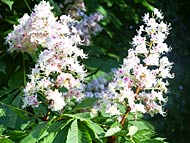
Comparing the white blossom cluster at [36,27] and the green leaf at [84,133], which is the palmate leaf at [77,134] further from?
the white blossom cluster at [36,27]

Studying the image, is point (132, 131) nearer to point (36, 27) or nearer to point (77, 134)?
point (77, 134)

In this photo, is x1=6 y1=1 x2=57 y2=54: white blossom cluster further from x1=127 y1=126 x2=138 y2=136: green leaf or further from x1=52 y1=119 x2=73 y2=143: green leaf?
x1=127 y1=126 x2=138 y2=136: green leaf

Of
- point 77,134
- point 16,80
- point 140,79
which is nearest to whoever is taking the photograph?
point 77,134

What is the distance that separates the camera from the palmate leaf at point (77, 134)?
1.83 metres

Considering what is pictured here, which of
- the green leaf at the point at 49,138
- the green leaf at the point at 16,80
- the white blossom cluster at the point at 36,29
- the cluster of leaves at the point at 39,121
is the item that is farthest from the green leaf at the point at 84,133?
the green leaf at the point at 16,80

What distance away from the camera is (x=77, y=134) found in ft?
6.08

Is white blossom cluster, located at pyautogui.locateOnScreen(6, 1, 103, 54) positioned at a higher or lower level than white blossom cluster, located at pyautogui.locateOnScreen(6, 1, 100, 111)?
higher

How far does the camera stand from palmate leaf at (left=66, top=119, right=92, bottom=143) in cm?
183

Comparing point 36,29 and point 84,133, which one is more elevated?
point 36,29

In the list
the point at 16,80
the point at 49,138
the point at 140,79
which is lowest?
the point at 49,138

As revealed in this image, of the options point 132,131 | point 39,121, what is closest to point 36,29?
point 39,121

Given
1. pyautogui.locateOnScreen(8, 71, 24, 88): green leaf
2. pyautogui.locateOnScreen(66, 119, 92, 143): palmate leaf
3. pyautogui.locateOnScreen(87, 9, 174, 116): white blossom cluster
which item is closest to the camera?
pyautogui.locateOnScreen(66, 119, 92, 143): palmate leaf

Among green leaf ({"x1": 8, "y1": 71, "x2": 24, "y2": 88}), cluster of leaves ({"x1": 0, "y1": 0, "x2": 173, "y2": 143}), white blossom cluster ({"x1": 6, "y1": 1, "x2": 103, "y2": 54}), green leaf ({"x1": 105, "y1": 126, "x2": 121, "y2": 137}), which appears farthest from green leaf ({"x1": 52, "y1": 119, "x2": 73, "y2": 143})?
green leaf ({"x1": 8, "y1": 71, "x2": 24, "y2": 88})

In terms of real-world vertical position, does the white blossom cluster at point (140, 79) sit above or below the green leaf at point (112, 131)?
above
